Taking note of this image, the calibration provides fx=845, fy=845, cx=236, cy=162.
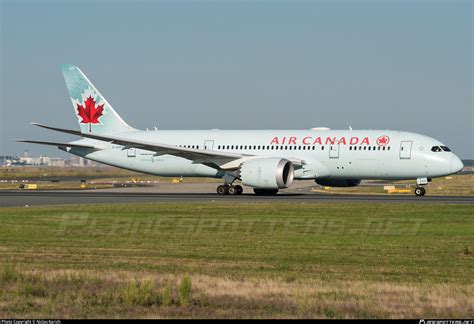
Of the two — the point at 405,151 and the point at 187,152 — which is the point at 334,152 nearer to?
the point at 405,151

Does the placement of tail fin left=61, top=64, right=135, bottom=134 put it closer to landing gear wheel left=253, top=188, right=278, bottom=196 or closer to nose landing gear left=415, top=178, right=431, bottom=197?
landing gear wheel left=253, top=188, right=278, bottom=196

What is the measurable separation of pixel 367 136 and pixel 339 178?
3051mm

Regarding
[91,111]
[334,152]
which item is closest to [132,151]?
[91,111]

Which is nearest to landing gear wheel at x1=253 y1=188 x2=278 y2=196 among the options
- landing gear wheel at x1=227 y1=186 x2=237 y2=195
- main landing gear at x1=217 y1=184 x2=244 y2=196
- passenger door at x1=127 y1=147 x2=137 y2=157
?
main landing gear at x1=217 y1=184 x2=244 y2=196

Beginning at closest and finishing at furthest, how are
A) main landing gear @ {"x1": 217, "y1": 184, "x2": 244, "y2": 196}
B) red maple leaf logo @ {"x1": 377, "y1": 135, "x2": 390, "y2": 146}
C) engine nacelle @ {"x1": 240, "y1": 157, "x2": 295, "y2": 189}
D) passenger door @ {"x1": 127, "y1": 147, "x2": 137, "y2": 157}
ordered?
1. engine nacelle @ {"x1": 240, "y1": 157, "x2": 295, "y2": 189}
2. red maple leaf logo @ {"x1": 377, "y1": 135, "x2": 390, "y2": 146}
3. main landing gear @ {"x1": 217, "y1": 184, "x2": 244, "y2": 196}
4. passenger door @ {"x1": 127, "y1": 147, "x2": 137, "y2": 157}

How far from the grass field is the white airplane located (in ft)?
43.2

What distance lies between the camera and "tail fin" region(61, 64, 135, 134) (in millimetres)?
57594

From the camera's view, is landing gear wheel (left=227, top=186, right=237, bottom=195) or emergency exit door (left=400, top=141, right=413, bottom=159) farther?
landing gear wheel (left=227, top=186, right=237, bottom=195)

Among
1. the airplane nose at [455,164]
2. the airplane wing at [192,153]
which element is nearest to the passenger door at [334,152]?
the airplane wing at [192,153]

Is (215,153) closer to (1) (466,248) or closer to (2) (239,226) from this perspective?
(2) (239,226)

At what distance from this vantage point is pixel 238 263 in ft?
65.9

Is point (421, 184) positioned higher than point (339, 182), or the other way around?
point (421, 184)

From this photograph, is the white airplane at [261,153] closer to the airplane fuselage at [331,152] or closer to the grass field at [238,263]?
the airplane fuselage at [331,152]

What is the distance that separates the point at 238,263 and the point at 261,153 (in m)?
31.5
